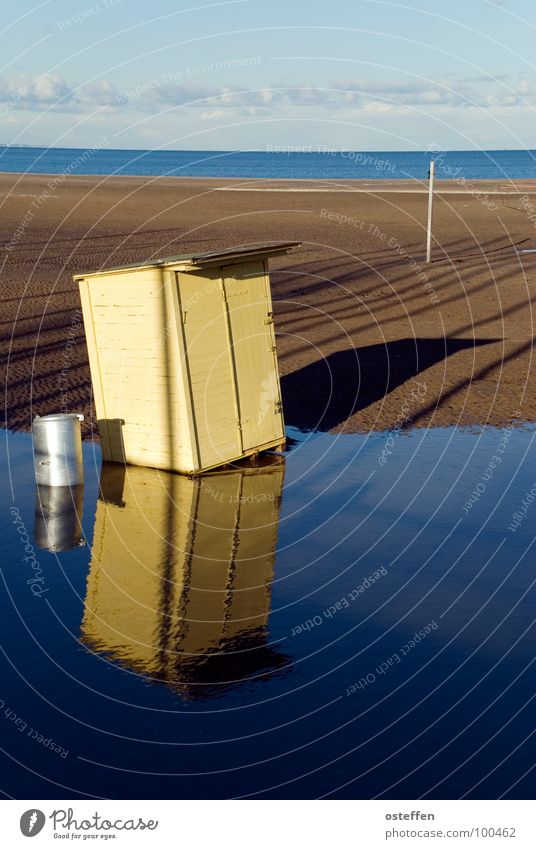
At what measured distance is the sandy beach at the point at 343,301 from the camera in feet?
60.8

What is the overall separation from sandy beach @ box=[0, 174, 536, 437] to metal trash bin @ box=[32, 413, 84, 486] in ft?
9.05

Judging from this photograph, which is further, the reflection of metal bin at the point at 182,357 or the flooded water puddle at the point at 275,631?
the reflection of metal bin at the point at 182,357

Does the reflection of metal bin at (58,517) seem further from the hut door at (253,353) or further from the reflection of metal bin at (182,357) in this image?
the hut door at (253,353)

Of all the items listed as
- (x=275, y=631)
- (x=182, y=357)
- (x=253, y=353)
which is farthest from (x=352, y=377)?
(x=275, y=631)

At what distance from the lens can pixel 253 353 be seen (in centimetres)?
1532

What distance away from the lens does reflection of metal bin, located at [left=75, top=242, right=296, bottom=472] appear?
46.2 feet

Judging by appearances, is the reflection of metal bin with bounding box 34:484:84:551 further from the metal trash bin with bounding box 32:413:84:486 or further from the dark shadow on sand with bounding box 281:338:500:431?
the dark shadow on sand with bounding box 281:338:500:431

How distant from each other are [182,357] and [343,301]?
13.8 m

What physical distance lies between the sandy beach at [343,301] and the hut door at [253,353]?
181 centimetres

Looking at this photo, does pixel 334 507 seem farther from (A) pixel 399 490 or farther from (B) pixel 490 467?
(B) pixel 490 467

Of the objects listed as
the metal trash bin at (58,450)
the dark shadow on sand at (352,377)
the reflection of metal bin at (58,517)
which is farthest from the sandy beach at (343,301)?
the reflection of metal bin at (58,517)

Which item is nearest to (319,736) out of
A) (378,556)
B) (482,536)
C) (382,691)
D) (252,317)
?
(382,691)

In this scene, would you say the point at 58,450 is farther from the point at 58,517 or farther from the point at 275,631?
the point at 275,631

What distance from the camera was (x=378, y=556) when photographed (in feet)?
39.2
